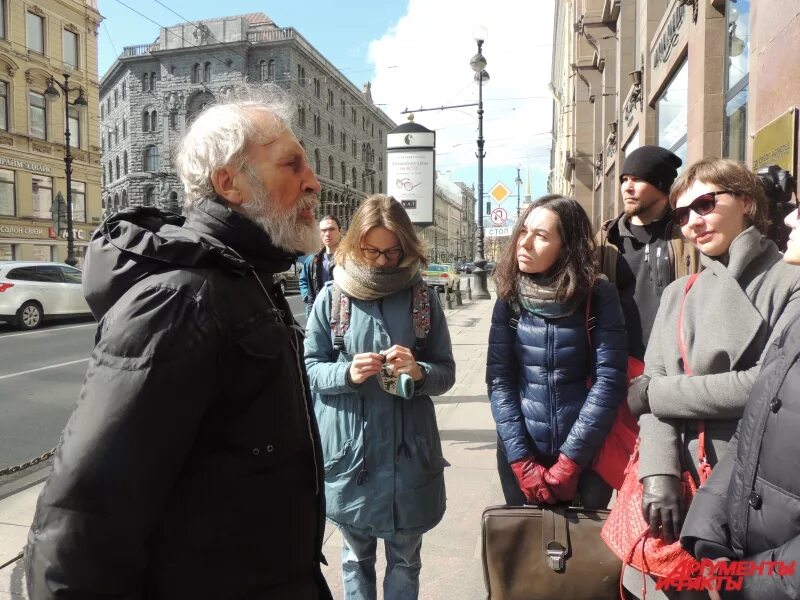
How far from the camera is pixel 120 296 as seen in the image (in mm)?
1271

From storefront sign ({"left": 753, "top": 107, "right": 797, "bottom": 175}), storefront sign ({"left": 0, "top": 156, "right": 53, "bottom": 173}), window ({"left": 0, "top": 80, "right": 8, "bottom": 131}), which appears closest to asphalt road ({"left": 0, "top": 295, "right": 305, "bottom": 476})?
storefront sign ({"left": 753, "top": 107, "right": 797, "bottom": 175})

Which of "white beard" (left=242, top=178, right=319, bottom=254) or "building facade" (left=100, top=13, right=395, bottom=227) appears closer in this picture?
"white beard" (left=242, top=178, right=319, bottom=254)

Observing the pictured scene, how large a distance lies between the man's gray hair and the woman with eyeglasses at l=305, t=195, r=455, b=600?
97 cm

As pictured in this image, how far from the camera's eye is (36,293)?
1433 cm

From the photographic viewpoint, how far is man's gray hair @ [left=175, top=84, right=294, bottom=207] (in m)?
1.48

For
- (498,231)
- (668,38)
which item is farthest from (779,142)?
(498,231)

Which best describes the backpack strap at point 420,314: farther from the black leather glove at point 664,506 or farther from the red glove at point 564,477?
the black leather glove at point 664,506

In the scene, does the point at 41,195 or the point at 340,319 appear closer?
the point at 340,319

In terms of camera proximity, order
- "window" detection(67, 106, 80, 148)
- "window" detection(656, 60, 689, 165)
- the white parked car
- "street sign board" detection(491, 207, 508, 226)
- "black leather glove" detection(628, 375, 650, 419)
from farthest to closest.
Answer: "window" detection(67, 106, 80, 148) → "street sign board" detection(491, 207, 508, 226) → the white parked car → "window" detection(656, 60, 689, 165) → "black leather glove" detection(628, 375, 650, 419)

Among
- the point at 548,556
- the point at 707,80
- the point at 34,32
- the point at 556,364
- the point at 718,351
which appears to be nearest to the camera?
the point at 718,351

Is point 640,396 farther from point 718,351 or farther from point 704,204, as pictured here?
point 704,204

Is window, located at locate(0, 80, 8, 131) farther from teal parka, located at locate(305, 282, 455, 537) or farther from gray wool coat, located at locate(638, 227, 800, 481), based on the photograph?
gray wool coat, located at locate(638, 227, 800, 481)

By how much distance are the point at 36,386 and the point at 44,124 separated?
1159 inches

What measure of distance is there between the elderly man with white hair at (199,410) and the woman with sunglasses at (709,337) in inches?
44.6
